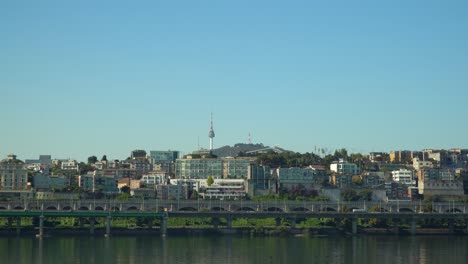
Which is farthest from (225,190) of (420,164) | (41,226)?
(41,226)

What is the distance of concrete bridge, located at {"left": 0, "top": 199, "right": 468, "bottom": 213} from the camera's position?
82.4m

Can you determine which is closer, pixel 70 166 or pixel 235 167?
pixel 235 167

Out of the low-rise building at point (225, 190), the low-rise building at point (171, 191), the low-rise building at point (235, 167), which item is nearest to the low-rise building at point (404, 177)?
the low-rise building at point (235, 167)

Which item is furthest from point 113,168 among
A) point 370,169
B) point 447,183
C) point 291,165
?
point 447,183

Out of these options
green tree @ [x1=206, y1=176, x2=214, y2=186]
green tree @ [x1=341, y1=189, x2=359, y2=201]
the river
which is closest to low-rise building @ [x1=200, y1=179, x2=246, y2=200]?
green tree @ [x1=206, y1=176, x2=214, y2=186]

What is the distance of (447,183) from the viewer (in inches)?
4518

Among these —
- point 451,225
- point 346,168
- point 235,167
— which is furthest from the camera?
point 346,168

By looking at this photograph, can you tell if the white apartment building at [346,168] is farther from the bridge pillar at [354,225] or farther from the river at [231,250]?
the river at [231,250]

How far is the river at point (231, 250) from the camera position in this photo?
5308 centimetres

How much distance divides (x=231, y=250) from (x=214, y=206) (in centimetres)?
2765

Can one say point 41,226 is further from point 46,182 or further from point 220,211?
point 46,182

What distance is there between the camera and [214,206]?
286ft

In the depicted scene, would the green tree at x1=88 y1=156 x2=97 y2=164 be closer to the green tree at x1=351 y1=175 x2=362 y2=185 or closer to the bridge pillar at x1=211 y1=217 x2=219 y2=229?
the green tree at x1=351 y1=175 x2=362 y2=185

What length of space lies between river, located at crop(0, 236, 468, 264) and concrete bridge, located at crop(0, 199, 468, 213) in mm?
11157
